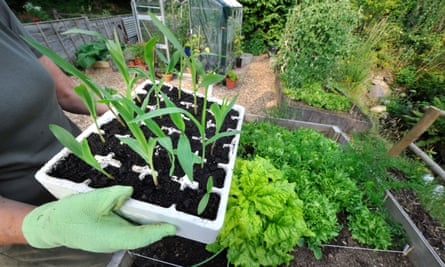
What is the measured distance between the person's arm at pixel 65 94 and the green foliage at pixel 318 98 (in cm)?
242

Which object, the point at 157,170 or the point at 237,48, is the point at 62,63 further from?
the point at 237,48

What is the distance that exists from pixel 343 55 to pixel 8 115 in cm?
353

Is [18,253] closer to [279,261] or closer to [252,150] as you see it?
[279,261]

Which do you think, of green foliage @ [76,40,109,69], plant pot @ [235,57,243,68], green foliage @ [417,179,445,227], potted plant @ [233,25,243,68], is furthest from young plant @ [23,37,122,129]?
plant pot @ [235,57,243,68]

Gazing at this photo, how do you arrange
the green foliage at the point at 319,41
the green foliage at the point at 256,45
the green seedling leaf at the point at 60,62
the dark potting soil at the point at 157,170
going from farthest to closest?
the green foliage at the point at 256,45 → the green foliage at the point at 319,41 → the dark potting soil at the point at 157,170 → the green seedling leaf at the point at 60,62

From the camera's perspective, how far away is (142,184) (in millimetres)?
549

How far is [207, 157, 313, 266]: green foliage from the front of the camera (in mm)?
816

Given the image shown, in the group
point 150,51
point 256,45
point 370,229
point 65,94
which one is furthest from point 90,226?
point 256,45

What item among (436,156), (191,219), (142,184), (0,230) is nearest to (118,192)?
(142,184)

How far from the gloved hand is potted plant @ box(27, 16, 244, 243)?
3cm

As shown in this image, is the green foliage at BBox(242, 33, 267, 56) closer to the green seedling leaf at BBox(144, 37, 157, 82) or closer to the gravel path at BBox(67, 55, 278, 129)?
the gravel path at BBox(67, 55, 278, 129)

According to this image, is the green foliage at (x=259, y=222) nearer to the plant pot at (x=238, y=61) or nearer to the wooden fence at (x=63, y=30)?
the wooden fence at (x=63, y=30)

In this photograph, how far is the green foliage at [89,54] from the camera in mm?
3625

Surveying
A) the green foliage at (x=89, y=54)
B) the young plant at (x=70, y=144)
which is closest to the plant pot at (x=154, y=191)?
the young plant at (x=70, y=144)
